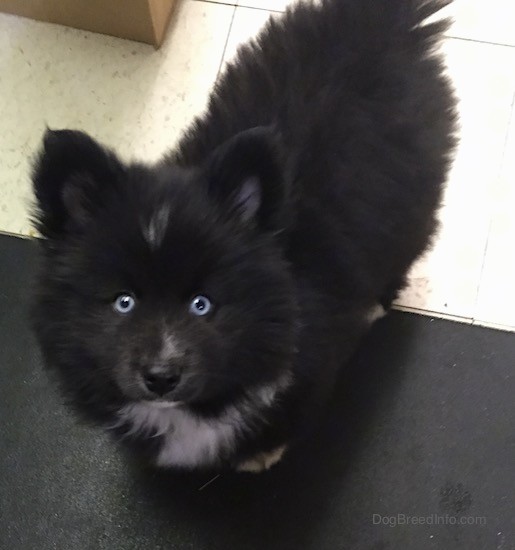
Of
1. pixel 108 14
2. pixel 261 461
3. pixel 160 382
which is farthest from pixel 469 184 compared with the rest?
pixel 160 382

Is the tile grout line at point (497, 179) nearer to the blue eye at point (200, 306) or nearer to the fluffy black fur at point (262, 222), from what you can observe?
the fluffy black fur at point (262, 222)

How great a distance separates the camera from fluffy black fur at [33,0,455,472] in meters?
1.22

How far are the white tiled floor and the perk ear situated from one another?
941 mm

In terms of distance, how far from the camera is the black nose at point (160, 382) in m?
1.20

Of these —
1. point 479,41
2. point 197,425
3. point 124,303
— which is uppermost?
point 479,41

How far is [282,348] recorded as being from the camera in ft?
4.34

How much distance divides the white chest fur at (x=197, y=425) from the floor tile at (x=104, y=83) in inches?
41.9

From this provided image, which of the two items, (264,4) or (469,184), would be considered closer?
(469,184)

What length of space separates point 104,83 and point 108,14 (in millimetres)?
224

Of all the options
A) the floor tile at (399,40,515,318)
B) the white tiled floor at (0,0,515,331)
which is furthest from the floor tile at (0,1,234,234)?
the floor tile at (399,40,515,318)

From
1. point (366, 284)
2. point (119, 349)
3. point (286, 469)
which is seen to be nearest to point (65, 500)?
point (286, 469)

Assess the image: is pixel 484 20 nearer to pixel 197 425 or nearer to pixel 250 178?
pixel 250 178

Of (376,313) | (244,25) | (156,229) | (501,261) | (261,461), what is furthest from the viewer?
(244,25)

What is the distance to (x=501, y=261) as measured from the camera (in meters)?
2.17
